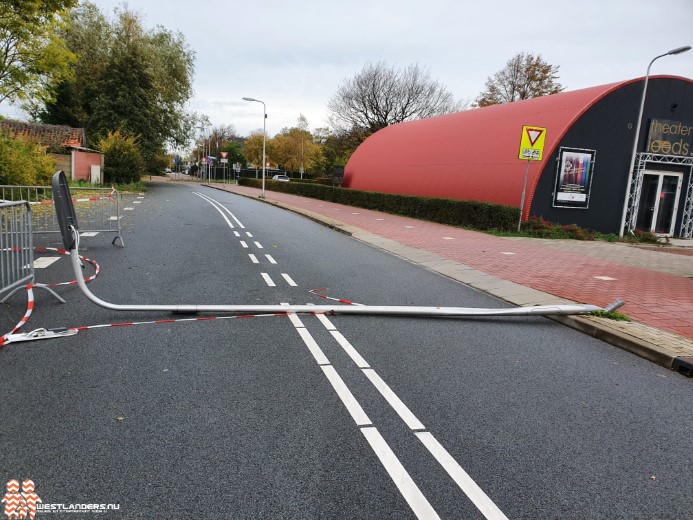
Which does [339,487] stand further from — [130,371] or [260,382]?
[130,371]

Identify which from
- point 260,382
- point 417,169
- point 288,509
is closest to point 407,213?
point 417,169

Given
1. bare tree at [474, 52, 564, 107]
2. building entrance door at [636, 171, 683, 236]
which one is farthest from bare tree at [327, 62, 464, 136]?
building entrance door at [636, 171, 683, 236]

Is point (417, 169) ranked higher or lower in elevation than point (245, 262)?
higher

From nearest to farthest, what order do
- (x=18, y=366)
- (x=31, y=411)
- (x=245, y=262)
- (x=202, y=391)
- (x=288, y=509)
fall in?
1. (x=288, y=509)
2. (x=31, y=411)
3. (x=202, y=391)
4. (x=18, y=366)
5. (x=245, y=262)

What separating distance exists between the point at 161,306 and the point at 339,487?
3868 millimetres

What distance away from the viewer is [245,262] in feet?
30.6

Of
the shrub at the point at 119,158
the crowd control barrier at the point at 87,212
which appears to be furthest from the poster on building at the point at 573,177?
the shrub at the point at 119,158

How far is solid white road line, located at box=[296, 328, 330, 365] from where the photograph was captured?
176 inches

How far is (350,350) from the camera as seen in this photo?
15.7ft

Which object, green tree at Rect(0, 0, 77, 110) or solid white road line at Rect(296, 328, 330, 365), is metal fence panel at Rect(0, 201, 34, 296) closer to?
solid white road line at Rect(296, 328, 330, 365)

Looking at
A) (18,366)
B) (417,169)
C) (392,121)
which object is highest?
(392,121)

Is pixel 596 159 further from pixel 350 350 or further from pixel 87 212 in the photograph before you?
pixel 87 212

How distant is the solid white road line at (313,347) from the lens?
14.6 feet
